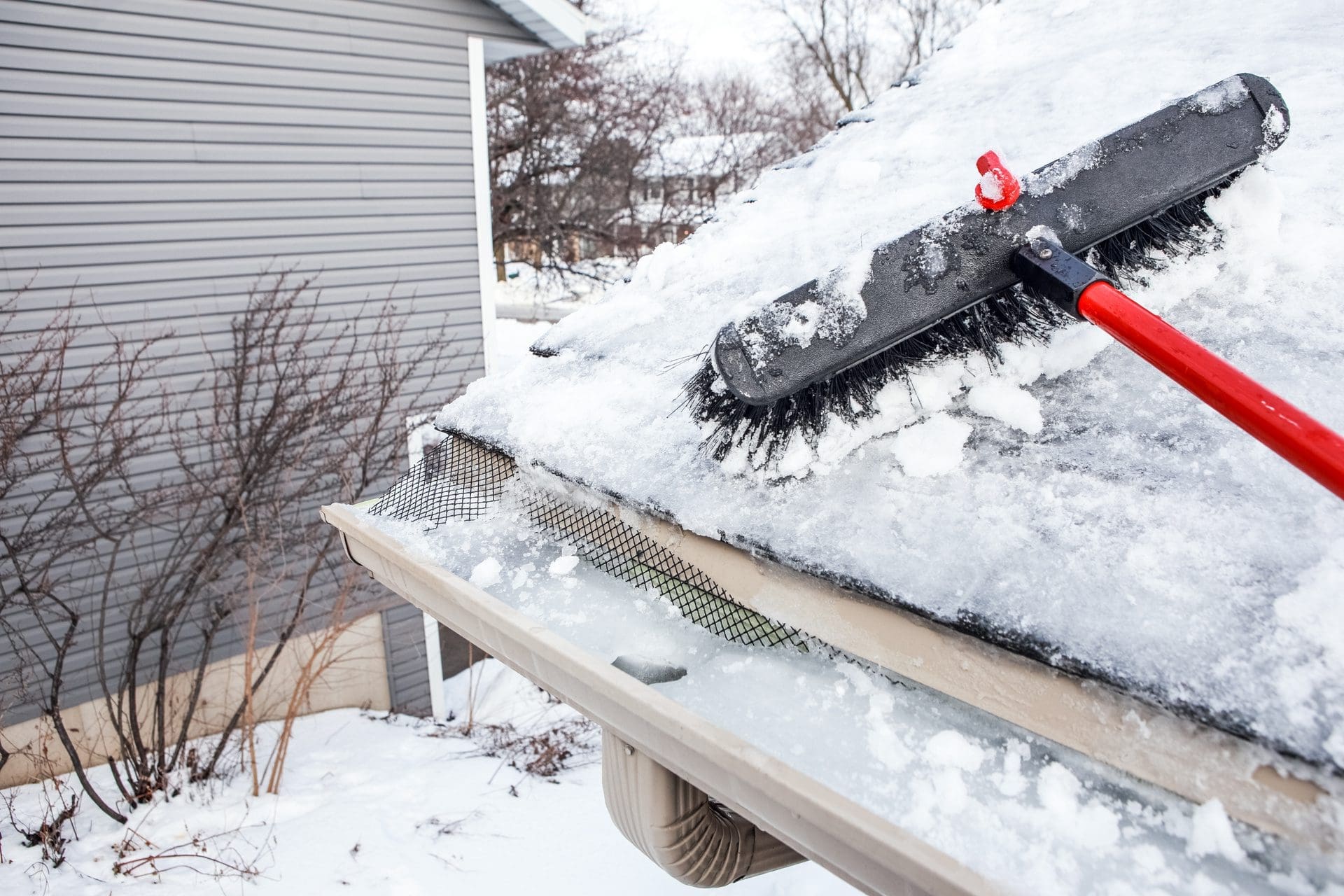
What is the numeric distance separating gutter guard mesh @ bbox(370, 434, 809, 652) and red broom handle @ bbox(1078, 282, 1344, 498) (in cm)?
63

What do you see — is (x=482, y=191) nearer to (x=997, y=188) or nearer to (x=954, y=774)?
(x=997, y=188)

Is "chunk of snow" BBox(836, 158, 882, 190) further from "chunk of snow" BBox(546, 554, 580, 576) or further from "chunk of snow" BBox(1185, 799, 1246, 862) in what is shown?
"chunk of snow" BBox(1185, 799, 1246, 862)

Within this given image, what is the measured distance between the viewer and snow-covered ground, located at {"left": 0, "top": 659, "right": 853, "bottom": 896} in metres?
4.82

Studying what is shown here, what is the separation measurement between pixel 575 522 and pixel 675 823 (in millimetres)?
612

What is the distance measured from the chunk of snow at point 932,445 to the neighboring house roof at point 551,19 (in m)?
6.28

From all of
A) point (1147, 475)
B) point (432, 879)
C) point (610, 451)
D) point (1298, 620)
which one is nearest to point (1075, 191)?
point (1147, 475)

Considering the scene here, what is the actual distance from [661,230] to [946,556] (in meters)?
15.1

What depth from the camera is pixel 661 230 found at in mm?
15383

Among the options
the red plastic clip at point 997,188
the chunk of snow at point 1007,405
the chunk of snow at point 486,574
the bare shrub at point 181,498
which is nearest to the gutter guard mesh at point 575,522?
the chunk of snow at point 486,574

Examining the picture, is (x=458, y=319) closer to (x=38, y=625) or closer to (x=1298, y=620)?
(x=38, y=625)

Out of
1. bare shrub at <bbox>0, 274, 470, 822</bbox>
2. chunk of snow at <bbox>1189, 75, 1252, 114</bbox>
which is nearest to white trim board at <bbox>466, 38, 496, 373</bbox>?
bare shrub at <bbox>0, 274, 470, 822</bbox>

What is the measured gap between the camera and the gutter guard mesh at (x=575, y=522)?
1.23 metres

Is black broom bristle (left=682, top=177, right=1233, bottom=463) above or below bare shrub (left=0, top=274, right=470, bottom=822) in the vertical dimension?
above

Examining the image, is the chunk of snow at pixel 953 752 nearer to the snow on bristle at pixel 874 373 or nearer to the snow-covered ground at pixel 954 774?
the snow-covered ground at pixel 954 774
